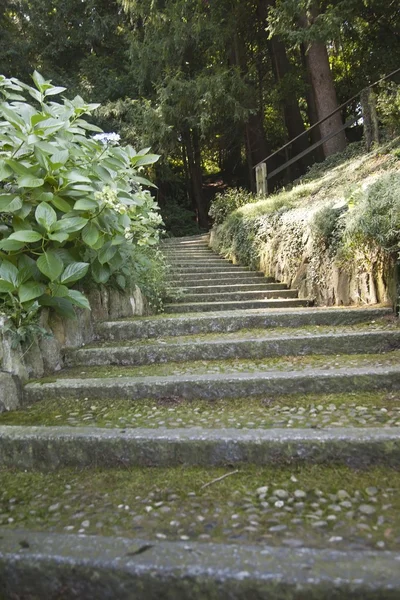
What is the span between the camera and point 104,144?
122 inches

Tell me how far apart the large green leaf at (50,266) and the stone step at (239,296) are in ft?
9.18

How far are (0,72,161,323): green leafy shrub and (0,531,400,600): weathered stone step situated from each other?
1505 millimetres

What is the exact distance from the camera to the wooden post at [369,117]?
7.59 metres

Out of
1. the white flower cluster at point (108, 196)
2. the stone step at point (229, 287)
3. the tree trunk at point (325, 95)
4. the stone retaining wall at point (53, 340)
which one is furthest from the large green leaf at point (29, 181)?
the tree trunk at point (325, 95)

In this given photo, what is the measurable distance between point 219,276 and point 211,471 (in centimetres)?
525

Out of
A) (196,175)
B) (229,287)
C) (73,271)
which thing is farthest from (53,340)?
(196,175)

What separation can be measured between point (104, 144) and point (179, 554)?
8.83 feet

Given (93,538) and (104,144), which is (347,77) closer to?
(104,144)

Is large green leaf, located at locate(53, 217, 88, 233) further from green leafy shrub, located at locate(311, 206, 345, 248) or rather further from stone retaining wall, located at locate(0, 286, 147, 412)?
green leafy shrub, located at locate(311, 206, 345, 248)

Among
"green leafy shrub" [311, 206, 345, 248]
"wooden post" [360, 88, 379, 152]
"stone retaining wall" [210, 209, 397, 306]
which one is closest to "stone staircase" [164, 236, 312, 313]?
"stone retaining wall" [210, 209, 397, 306]

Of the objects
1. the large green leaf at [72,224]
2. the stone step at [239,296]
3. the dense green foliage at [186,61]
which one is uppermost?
the dense green foliage at [186,61]

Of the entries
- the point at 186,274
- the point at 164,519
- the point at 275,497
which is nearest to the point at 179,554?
the point at 164,519

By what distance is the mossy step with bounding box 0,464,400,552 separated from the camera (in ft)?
4.57

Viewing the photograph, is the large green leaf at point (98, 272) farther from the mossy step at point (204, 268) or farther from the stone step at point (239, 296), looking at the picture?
the mossy step at point (204, 268)
